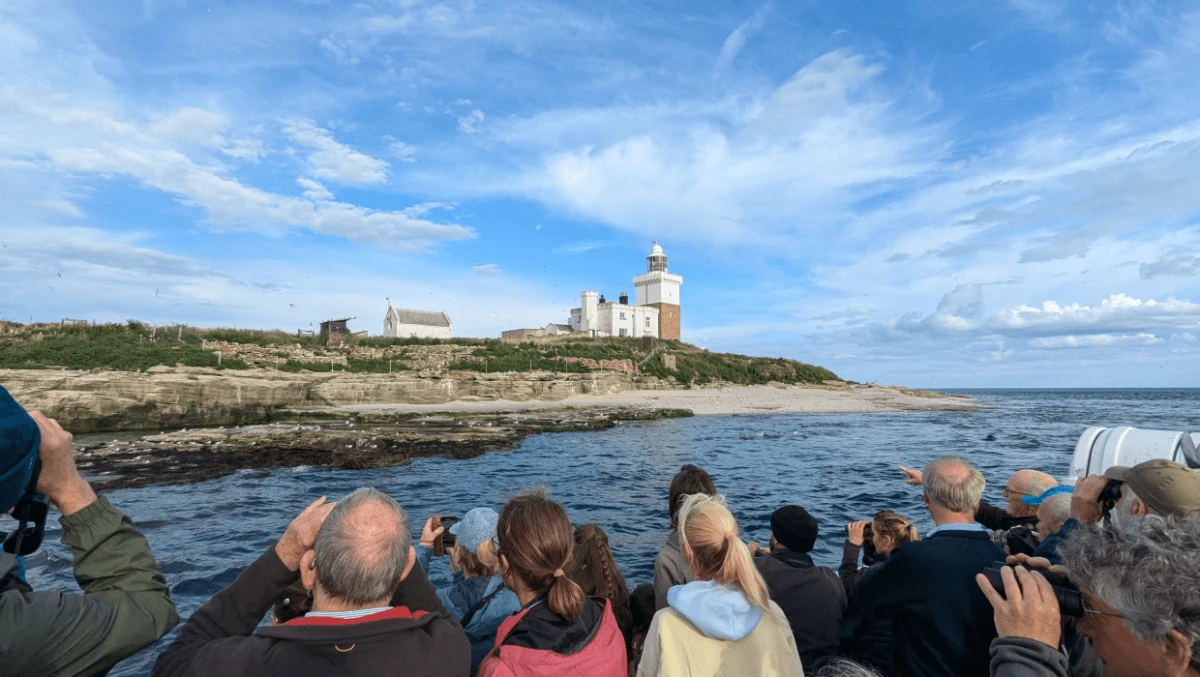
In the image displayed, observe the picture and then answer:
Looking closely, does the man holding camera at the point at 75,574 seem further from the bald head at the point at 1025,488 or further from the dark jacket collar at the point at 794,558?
the bald head at the point at 1025,488

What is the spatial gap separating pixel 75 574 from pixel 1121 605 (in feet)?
10.6

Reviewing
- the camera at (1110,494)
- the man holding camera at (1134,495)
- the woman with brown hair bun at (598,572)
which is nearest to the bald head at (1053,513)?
the man holding camera at (1134,495)

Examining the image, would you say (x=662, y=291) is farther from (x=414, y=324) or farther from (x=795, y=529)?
(x=795, y=529)

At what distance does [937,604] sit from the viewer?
2.66 meters

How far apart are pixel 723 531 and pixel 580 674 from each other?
89 cm

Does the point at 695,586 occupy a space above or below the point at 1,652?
below

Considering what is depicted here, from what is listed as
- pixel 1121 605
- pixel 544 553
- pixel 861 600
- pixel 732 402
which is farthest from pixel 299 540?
pixel 732 402

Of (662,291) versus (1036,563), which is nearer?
(1036,563)

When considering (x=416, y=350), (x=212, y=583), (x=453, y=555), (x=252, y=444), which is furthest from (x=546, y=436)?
(x=416, y=350)

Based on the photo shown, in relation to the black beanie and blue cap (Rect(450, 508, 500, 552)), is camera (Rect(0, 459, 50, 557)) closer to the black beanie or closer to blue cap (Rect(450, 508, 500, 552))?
blue cap (Rect(450, 508, 500, 552))

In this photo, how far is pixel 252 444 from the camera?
20781 mm

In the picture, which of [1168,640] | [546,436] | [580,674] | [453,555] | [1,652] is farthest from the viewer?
[546,436]

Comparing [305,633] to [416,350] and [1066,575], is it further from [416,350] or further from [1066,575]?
[416,350]

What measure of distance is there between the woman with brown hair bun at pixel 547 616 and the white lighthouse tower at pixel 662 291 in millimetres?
69844
